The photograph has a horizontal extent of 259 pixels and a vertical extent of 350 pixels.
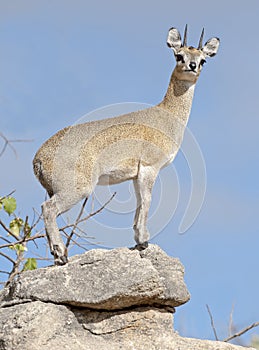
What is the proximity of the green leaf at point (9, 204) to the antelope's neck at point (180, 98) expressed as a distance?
2.80 meters

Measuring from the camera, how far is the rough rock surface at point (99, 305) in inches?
368

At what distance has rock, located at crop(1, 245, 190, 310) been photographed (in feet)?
31.3

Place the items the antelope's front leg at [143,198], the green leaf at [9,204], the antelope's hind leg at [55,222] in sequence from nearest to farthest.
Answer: the antelope's hind leg at [55,222] → the antelope's front leg at [143,198] → the green leaf at [9,204]

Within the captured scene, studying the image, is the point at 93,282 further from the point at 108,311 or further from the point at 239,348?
the point at 239,348

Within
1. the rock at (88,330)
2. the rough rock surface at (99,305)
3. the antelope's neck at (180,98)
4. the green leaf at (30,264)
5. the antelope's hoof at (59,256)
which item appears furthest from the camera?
the antelope's neck at (180,98)

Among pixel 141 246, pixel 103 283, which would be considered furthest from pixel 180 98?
pixel 103 283

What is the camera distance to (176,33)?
1266cm

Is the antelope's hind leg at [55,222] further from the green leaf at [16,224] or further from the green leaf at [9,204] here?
the green leaf at [16,224]

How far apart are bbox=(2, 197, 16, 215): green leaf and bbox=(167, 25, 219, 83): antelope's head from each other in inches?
128

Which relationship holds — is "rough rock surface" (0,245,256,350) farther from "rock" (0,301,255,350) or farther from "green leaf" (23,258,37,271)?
"green leaf" (23,258,37,271)

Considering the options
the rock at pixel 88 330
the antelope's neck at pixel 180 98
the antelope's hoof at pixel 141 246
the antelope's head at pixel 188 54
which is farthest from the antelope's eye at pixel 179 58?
the rock at pixel 88 330

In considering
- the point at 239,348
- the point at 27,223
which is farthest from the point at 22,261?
the point at 239,348

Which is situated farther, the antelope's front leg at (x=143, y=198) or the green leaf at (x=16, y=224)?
the green leaf at (x=16, y=224)

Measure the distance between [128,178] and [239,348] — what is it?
3.00m
